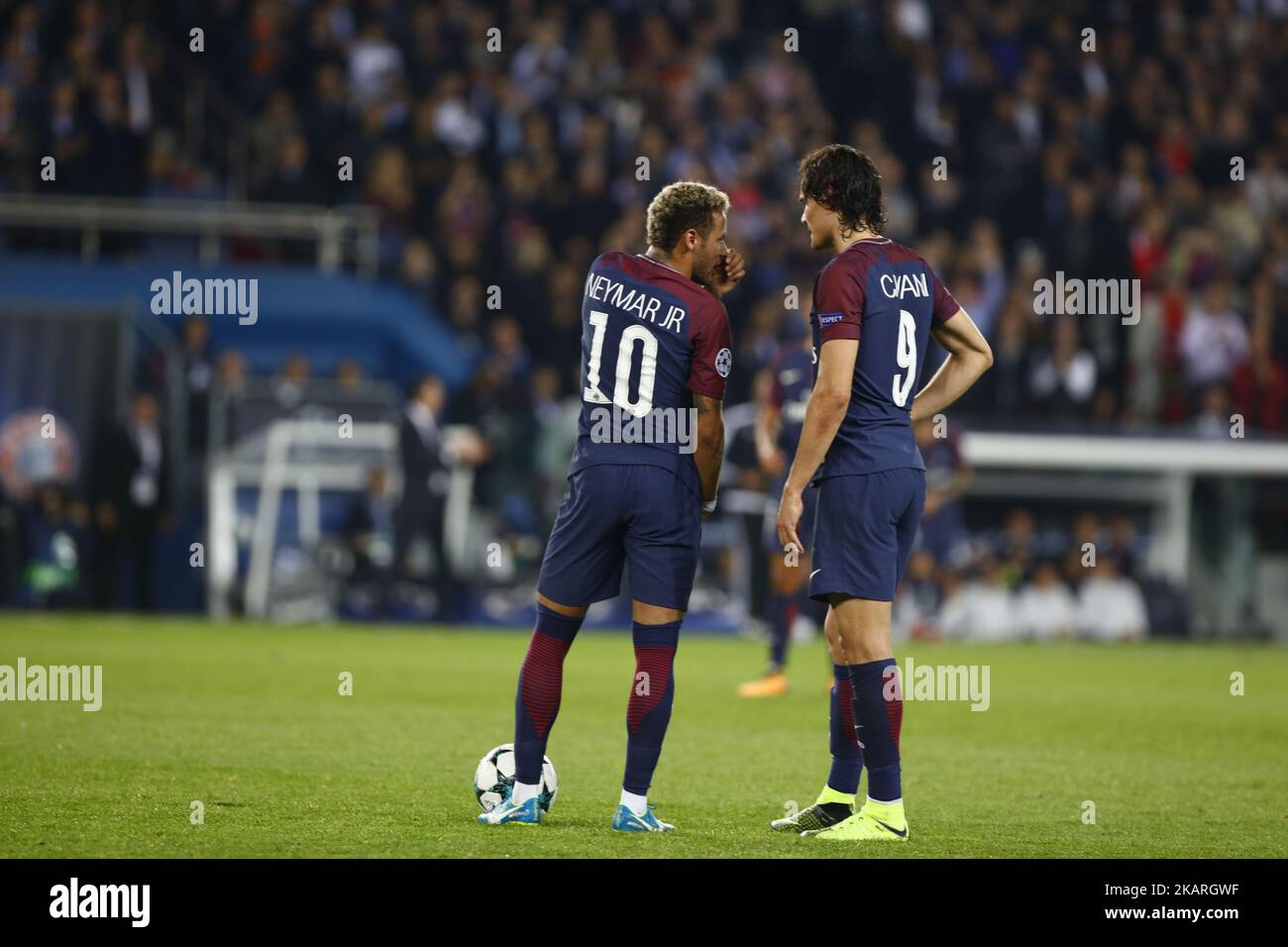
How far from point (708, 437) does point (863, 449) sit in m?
0.55

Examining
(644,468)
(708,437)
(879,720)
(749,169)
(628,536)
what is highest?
(749,169)

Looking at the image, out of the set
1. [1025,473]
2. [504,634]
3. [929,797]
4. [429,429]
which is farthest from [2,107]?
[929,797]

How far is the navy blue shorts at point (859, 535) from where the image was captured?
6.30 m

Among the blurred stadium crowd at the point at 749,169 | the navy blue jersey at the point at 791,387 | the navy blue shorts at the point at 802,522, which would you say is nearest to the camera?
the navy blue shorts at the point at 802,522

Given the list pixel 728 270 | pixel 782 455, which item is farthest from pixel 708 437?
pixel 782 455

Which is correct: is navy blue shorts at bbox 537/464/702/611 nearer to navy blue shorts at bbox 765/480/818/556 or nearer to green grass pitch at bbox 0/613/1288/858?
green grass pitch at bbox 0/613/1288/858

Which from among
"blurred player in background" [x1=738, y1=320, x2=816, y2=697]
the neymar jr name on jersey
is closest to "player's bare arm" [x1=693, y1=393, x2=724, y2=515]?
the neymar jr name on jersey

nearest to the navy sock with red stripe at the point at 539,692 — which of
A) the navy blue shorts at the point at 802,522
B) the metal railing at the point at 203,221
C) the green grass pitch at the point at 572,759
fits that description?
the green grass pitch at the point at 572,759

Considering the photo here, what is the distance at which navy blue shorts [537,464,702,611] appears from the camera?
6.52m

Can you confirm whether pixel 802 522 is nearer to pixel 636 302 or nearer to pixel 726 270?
pixel 726 270

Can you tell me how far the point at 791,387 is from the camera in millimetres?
12172

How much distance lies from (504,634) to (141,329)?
211 inches

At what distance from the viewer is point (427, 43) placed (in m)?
23.2

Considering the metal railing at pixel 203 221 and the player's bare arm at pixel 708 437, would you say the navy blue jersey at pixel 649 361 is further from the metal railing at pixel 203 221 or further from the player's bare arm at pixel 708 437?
the metal railing at pixel 203 221
